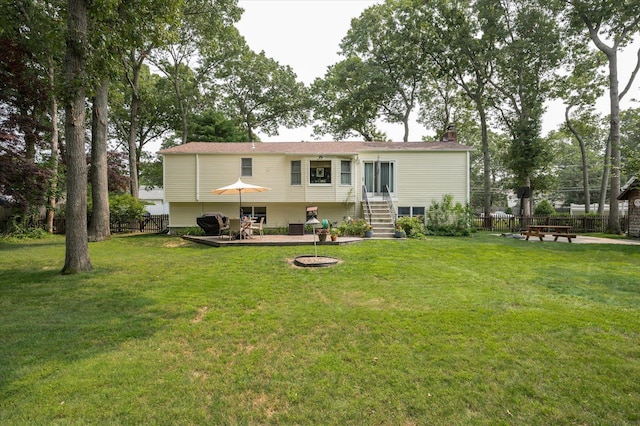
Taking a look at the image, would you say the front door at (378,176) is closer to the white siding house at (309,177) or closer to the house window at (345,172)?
the white siding house at (309,177)

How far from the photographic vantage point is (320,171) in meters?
16.4

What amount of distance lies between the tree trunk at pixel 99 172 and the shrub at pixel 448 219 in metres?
16.4

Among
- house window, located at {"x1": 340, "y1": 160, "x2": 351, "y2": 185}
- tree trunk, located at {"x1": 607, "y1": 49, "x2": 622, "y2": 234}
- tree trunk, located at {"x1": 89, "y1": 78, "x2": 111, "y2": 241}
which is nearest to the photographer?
tree trunk, located at {"x1": 89, "y1": 78, "x2": 111, "y2": 241}

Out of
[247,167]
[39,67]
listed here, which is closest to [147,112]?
[39,67]

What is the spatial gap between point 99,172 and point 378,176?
1451 centimetres

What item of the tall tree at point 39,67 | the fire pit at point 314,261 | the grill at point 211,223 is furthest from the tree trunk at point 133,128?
the fire pit at point 314,261

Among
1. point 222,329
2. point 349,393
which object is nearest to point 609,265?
point 349,393

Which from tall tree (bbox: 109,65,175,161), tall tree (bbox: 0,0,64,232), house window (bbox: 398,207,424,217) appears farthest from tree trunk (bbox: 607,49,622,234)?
tall tree (bbox: 109,65,175,161)

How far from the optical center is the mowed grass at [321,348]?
8.83 ft

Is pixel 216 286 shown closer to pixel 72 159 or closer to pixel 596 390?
pixel 72 159

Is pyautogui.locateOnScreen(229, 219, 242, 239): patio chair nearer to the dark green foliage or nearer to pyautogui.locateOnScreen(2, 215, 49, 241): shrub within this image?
pyautogui.locateOnScreen(2, 215, 49, 241): shrub

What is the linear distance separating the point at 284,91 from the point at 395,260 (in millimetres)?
27354

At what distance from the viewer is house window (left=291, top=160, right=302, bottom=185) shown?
16438mm

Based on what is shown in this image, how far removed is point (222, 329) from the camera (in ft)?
14.1
